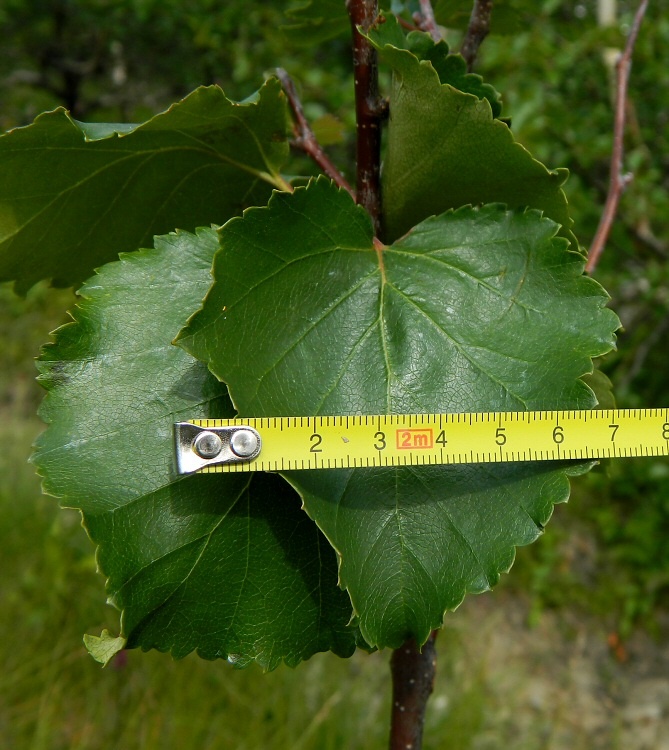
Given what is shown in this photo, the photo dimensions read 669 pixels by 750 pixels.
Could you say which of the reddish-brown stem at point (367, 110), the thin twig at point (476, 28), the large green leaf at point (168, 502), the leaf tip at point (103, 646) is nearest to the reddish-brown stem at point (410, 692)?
the large green leaf at point (168, 502)

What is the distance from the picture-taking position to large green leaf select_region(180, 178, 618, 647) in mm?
432

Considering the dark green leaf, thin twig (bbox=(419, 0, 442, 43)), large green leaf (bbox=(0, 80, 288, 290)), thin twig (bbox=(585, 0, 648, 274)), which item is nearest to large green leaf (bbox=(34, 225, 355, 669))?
large green leaf (bbox=(0, 80, 288, 290))

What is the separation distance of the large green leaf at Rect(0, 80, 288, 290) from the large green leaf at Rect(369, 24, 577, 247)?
0.09 m

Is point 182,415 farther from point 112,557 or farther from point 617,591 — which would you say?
point 617,591

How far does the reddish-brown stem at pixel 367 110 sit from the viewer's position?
20.0 inches

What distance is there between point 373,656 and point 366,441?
1840mm

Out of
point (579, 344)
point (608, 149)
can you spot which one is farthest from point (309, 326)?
point (608, 149)

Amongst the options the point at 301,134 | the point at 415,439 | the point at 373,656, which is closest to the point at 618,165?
the point at 301,134

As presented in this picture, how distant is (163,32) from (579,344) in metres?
4.79

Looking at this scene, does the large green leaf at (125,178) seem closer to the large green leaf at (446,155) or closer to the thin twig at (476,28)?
the large green leaf at (446,155)

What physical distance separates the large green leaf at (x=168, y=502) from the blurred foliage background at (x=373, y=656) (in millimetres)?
283

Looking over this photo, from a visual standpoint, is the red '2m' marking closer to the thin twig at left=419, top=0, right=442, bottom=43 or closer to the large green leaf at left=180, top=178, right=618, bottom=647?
the large green leaf at left=180, top=178, right=618, bottom=647

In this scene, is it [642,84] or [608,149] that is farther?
[642,84]

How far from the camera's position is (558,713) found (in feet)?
7.15
